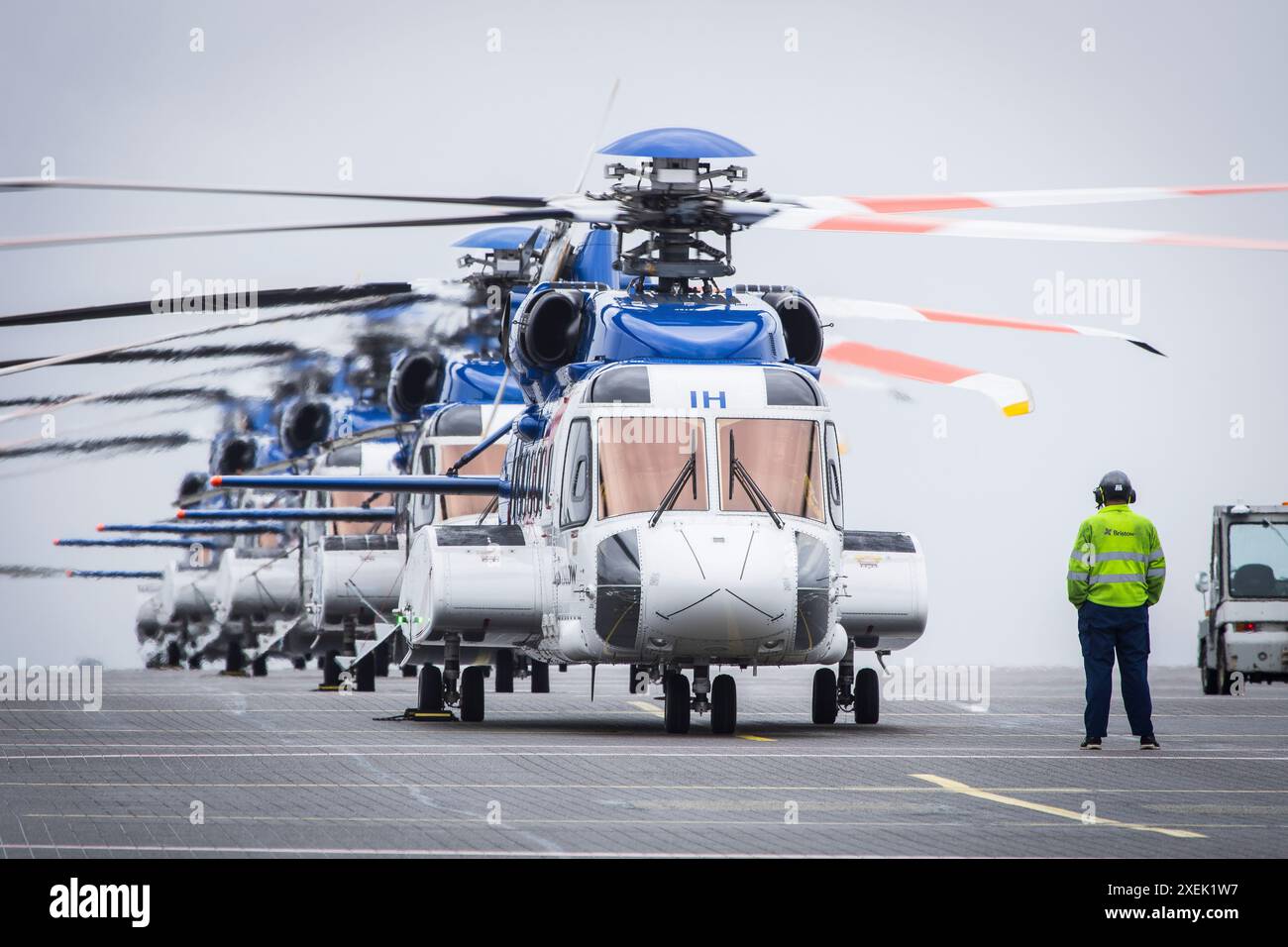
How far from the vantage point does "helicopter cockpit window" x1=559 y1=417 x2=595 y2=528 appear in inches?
770

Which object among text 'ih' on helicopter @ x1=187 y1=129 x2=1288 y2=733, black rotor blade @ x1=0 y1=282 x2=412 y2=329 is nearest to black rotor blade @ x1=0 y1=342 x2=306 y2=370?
black rotor blade @ x1=0 y1=282 x2=412 y2=329

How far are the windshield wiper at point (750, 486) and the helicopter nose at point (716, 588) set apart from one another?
0.69ft

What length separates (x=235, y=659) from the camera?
170 feet

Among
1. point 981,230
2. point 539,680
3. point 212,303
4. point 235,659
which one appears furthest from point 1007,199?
point 235,659

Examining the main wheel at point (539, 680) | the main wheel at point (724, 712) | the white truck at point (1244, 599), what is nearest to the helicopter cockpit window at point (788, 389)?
the main wheel at point (724, 712)

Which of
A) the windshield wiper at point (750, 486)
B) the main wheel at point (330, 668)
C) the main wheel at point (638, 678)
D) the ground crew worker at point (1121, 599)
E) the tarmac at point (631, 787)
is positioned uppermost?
the windshield wiper at point (750, 486)

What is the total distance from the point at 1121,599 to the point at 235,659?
36.5 meters

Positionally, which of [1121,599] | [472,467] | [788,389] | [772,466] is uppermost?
[788,389]

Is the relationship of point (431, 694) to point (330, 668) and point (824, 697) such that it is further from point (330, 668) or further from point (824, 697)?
point (330, 668)

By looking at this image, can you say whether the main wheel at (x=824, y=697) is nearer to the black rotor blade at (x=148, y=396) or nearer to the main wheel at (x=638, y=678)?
the main wheel at (x=638, y=678)

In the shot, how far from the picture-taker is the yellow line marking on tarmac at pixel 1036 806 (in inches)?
462
